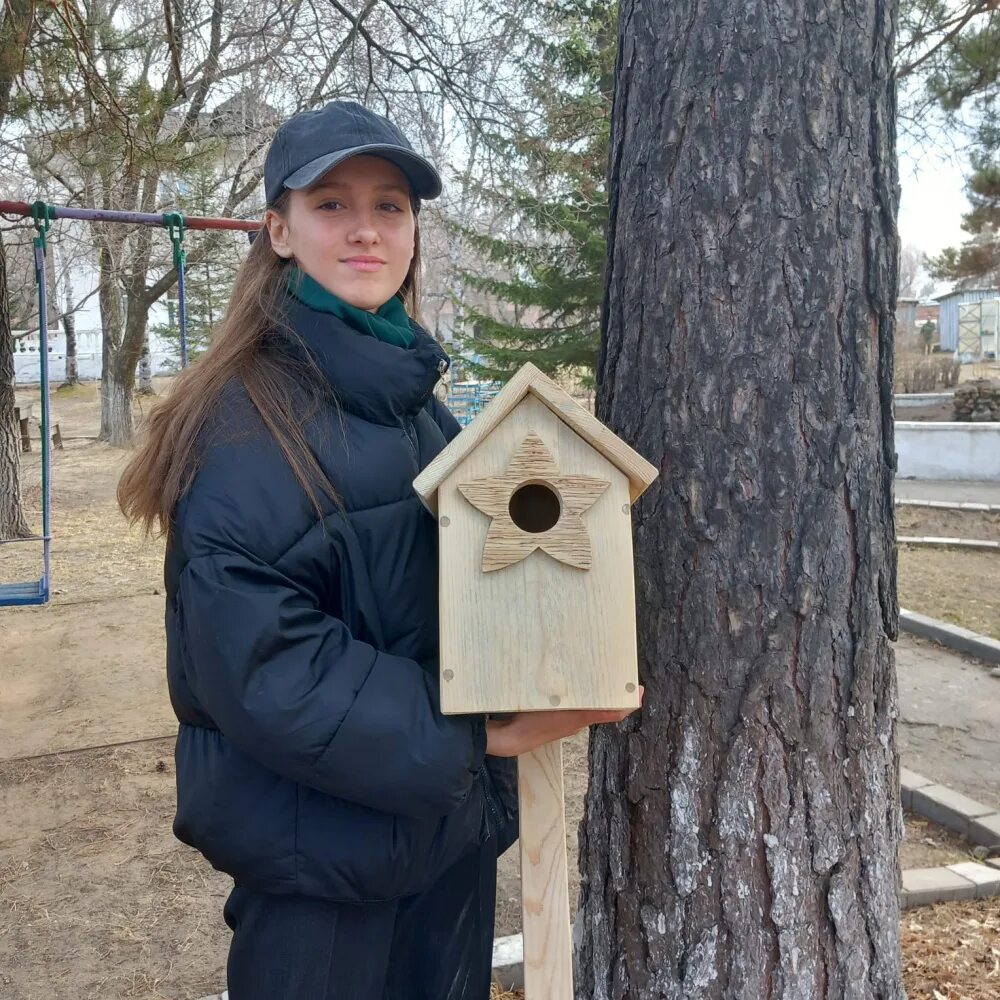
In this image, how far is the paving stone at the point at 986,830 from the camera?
3523mm

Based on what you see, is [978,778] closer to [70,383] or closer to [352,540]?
[352,540]

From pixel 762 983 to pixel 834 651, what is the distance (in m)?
0.65

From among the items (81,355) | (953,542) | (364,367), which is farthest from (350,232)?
(81,355)

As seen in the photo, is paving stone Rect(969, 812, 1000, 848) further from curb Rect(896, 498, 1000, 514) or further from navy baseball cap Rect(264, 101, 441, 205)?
curb Rect(896, 498, 1000, 514)

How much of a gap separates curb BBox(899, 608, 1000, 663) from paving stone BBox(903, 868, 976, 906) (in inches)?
117

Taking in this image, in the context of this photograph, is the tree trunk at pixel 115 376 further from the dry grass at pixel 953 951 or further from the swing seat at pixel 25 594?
the dry grass at pixel 953 951

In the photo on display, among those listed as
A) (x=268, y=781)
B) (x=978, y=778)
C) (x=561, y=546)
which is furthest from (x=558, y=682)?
(x=978, y=778)

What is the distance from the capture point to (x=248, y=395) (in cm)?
145

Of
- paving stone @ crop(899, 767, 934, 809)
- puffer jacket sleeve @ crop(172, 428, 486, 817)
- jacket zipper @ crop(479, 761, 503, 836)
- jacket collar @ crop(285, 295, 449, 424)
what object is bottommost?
paving stone @ crop(899, 767, 934, 809)

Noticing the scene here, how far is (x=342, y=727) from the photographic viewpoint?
1282mm

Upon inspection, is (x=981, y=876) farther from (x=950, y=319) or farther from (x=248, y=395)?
(x=950, y=319)

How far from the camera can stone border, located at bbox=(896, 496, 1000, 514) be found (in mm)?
9812

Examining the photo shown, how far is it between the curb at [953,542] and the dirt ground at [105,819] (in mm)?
1414

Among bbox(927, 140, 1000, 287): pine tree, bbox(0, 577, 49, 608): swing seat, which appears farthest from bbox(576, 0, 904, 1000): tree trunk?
bbox(927, 140, 1000, 287): pine tree
